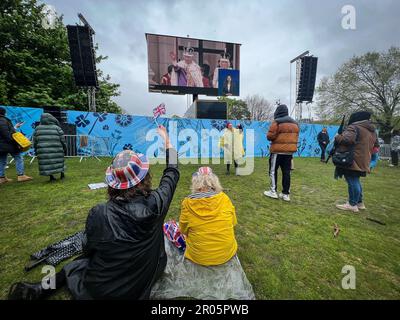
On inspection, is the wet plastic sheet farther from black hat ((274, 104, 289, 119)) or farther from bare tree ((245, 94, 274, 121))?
bare tree ((245, 94, 274, 121))

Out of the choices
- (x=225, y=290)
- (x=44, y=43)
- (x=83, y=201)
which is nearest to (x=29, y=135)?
(x=83, y=201)

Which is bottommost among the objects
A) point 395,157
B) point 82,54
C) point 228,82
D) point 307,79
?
point 395,157

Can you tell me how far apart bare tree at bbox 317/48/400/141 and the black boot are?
2516 centimetres

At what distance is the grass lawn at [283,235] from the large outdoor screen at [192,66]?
1173 centimetres

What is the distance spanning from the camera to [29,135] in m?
8.89

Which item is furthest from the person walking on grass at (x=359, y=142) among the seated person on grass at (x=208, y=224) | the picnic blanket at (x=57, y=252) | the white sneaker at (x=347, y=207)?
the picnic blanket at (x=57, y=252)

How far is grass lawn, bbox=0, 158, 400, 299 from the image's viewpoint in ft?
6.12

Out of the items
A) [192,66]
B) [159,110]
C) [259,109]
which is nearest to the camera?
[159,110]

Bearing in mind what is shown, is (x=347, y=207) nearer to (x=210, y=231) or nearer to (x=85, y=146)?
(x=210, y=231)

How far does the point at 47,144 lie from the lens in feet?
15.6

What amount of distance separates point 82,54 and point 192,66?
7681 mm

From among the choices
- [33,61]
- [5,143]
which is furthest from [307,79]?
[33,61]

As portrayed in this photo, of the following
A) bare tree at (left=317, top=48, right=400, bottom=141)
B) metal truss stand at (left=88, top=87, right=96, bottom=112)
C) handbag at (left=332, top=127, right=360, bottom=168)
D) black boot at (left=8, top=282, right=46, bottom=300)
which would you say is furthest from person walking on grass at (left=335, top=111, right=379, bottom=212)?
bare tree at (left=317, top=48, right=400, bottom=141)
